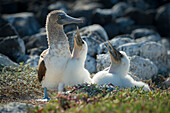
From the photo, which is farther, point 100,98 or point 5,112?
point 100,98

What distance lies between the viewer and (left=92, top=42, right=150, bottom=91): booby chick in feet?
21.9

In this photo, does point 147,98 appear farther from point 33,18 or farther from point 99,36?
point 33,18

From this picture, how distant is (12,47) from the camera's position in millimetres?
10547

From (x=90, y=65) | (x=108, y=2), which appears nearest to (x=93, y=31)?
(x=90, y=65)

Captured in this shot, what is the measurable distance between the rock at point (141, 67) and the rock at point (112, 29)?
7.38m

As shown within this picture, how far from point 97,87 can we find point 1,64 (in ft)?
11.7

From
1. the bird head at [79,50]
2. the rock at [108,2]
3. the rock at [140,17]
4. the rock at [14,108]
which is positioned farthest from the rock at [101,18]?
the rock at [14,108]

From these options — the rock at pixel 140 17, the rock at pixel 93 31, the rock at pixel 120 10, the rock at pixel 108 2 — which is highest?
the rock at pixel 108 2

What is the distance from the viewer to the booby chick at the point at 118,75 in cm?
666

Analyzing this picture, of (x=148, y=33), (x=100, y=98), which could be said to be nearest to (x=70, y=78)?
(x=100, y=98)

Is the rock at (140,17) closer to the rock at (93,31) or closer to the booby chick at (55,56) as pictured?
the rock at (93,31)

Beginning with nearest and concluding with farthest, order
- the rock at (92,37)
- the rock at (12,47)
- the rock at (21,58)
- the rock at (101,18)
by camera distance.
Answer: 1. the rock at (92,37)
2. the rock at (21,58)
3. the rock at (12,47)
4. the rock at (101,18)

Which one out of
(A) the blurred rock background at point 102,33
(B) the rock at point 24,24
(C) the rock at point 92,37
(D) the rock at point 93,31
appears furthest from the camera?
(B) the rock at point 24,24

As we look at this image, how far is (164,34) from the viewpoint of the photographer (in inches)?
811
